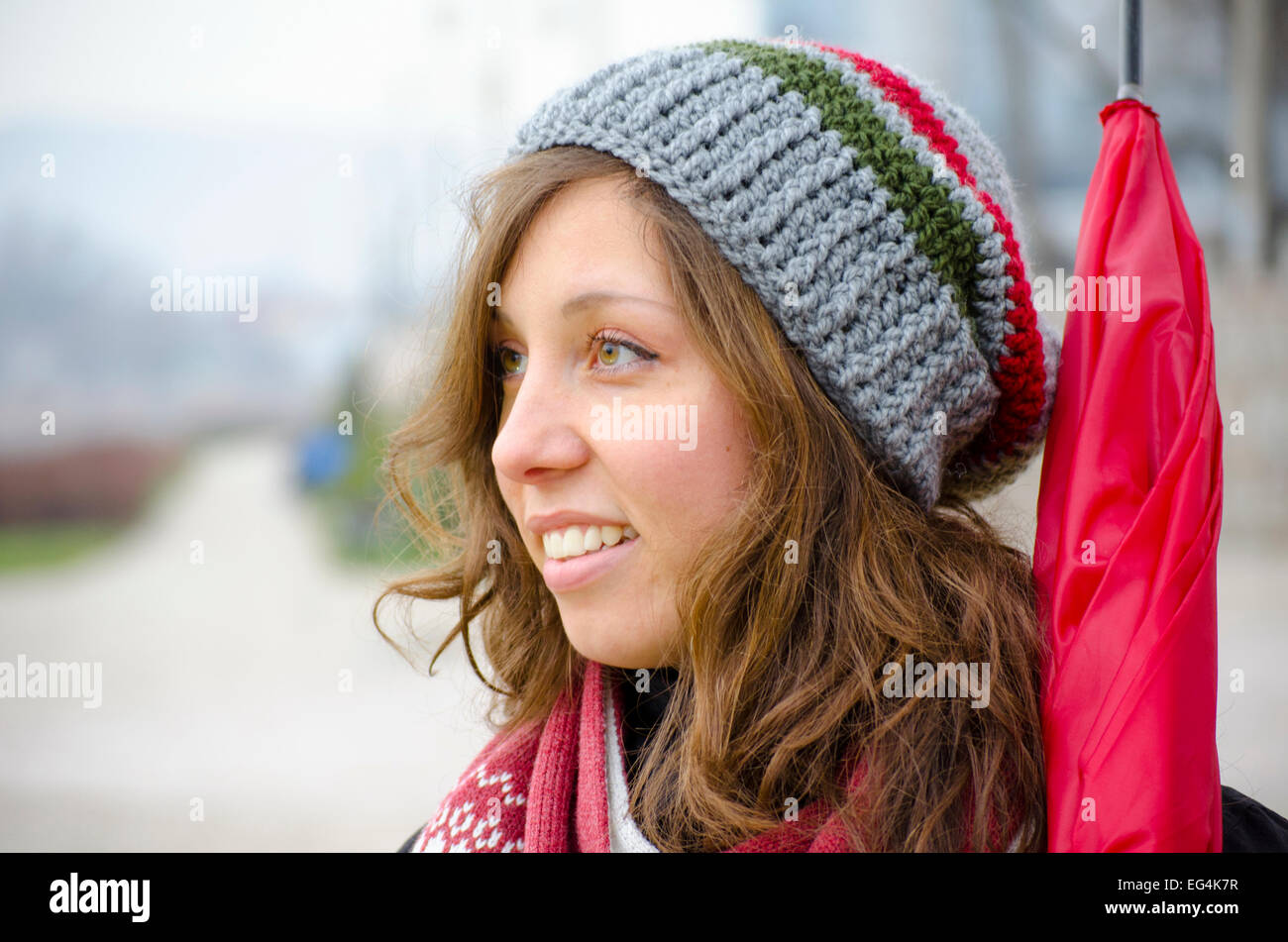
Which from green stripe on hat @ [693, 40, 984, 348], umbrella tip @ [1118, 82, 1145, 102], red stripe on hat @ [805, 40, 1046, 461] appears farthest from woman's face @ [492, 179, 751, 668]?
umbrella tip @ [1118, 82, 1145, 102]

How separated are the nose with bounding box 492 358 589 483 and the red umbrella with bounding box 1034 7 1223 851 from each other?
2.21ft

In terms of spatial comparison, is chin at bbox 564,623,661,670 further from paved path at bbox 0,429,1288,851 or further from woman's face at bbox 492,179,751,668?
paved path at bbox 0,429,1288,851

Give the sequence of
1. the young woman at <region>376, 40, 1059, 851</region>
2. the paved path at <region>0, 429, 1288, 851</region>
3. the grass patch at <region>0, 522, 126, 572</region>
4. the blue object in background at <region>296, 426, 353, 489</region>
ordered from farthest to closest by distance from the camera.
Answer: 1. the grass patch at <region>0, 522, 126, 572</region>
2. the blue object in background at <region>296, 426, 353, 489</region>
3. the paved path at <region>0, 429, 1288, 851</region>
4. the young woman at <region>376, 40, 1059, 851</region>

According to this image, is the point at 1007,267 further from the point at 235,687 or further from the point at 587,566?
the point at 235,687

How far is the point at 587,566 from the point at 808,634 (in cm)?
32

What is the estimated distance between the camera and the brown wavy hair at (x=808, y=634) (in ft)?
4.32

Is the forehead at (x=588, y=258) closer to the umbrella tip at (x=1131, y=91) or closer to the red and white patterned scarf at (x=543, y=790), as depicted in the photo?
the red and white patterned scarf at (x=543, y=790)

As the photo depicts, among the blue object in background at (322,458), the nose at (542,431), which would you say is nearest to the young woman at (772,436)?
the nose at (542,431)

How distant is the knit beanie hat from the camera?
1.36 m

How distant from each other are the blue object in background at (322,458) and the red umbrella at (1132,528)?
4598 millimetres

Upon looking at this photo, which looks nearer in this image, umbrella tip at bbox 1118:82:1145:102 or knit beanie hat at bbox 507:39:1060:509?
knit beanie hat at bbox 507:39:1060:509

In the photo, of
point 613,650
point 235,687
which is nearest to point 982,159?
point 613,650
